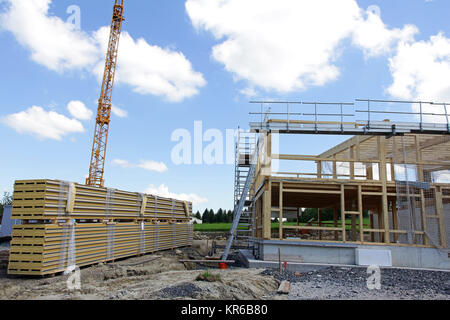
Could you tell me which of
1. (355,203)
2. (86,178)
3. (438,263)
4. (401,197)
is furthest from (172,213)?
(86,178)

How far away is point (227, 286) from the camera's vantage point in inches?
317

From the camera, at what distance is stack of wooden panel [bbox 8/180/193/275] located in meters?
9.64

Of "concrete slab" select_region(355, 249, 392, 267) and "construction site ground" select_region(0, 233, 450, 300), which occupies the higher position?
"concrete slab" select_region(355, 249, 392, 267)

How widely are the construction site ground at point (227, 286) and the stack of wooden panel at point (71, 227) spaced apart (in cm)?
52

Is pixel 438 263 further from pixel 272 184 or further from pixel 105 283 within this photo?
pixel 105 283

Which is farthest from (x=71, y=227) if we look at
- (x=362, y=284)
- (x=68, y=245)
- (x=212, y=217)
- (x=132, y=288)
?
(x=212, y=217)

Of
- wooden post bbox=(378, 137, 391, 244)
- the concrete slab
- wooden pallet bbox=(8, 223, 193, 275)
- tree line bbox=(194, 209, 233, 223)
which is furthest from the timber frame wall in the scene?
tree line bbox=(194, 209, 233, 223)

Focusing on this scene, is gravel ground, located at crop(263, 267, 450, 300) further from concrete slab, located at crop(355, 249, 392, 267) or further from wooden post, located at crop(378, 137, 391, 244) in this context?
wooden post, located at crop(378, 137, 391, 244)

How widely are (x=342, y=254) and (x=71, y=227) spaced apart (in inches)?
360

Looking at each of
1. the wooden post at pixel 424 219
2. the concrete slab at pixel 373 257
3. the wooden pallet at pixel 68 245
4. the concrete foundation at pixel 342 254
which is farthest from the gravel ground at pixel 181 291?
the wooden post at pixel 424 219

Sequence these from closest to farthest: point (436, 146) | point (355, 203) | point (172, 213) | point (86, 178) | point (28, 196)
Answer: point (28, 196) → point (436, 146) → point (355, 203) → point (172, 213) → point (86, 178)

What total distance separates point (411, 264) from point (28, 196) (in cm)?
1286

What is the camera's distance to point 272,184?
13289mm

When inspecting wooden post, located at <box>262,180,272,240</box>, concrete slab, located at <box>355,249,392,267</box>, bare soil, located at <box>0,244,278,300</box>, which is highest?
wooden post, located at <box>262,180,272,240</box>
